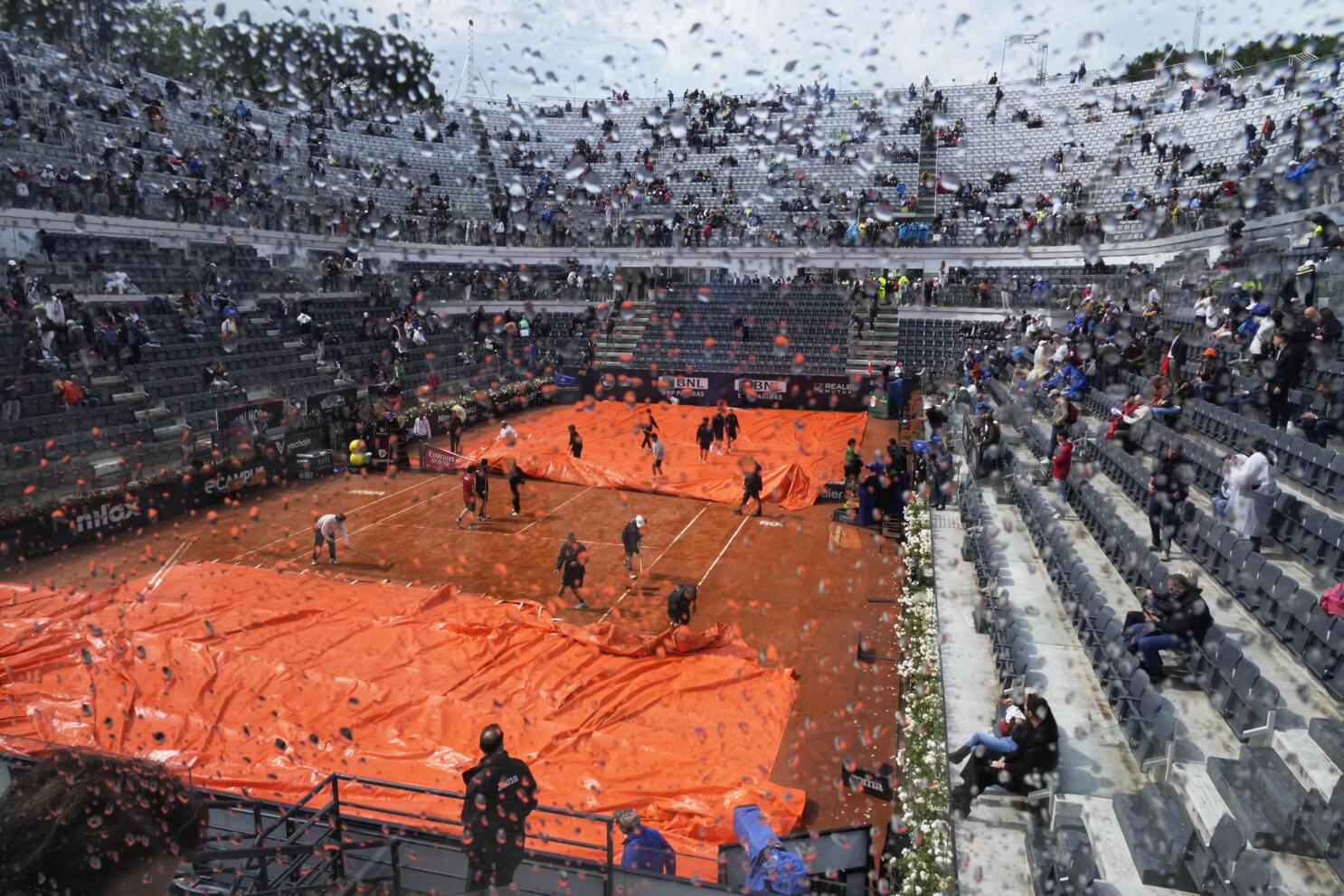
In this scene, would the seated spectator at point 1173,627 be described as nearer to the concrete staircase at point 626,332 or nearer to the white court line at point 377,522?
the white court line at point 377,522

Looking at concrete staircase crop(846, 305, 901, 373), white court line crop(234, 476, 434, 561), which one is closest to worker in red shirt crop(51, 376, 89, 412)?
white court line crop(234, 476, 434, 561)

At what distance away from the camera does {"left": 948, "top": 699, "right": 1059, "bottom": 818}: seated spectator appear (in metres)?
6.80

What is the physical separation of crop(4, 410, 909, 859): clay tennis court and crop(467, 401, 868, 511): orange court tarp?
0.48m

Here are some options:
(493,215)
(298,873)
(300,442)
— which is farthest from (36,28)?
(298,873)

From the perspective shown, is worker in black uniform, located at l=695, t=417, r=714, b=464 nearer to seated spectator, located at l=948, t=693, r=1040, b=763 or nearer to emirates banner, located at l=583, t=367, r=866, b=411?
emirates banner, located at l=583, t=367, r=866, b=411

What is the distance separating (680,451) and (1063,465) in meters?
12.8

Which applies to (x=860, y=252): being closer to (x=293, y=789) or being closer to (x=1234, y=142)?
(x=1234, y=142)

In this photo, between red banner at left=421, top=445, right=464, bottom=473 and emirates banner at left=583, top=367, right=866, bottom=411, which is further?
emirates banner at left=583, top=367, right=866, bottom=411

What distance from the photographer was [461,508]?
765 inches

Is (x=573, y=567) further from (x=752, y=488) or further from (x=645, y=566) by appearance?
(x=752, y=488)

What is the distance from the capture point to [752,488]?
1888 cm

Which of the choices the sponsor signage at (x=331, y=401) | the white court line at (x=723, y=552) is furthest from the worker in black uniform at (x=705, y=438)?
the sponsor signage at (x=331, y=401)

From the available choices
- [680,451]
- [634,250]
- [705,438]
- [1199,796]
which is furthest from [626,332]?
[1199,796]

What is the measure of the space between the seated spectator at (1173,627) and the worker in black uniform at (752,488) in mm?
11227
